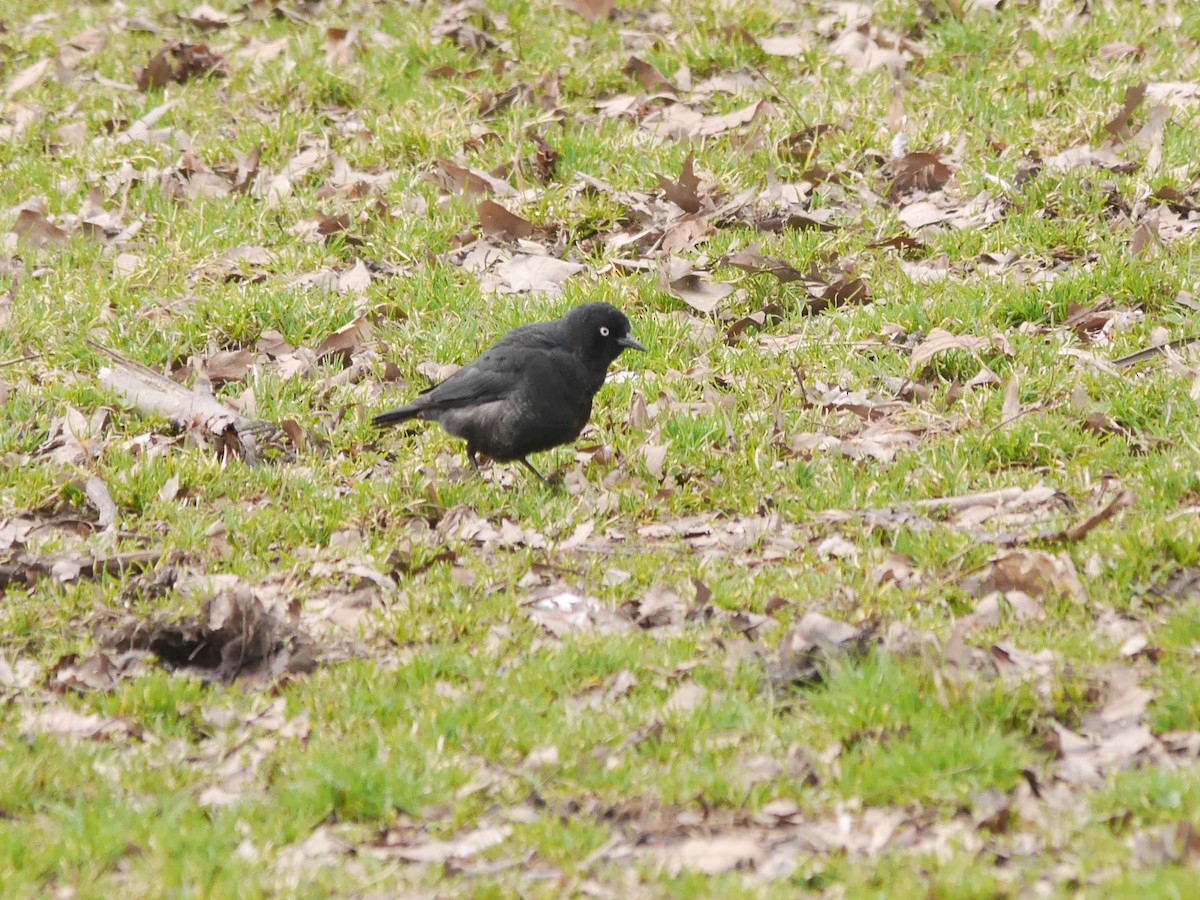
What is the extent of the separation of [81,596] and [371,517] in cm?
129

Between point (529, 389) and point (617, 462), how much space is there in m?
0.57

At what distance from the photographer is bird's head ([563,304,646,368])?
6980 mm

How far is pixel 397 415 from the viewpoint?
275 inches

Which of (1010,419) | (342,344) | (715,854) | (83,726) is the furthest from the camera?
(342,344)

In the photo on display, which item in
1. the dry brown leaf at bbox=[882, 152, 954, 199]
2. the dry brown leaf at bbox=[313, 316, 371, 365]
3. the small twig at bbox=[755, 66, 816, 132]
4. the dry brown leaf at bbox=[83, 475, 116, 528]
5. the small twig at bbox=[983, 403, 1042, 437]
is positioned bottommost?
the dry brown leaf at bbox=[83, 475, 116, 528]

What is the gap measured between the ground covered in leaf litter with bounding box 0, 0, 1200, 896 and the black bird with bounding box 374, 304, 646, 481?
258mm

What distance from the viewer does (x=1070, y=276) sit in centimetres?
772

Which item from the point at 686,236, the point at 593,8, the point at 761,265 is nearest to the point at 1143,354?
the point at 761,265

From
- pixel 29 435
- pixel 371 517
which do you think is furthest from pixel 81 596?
pixel 29 435

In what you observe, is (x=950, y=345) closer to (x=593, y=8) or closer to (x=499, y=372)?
(x=499, y=372)

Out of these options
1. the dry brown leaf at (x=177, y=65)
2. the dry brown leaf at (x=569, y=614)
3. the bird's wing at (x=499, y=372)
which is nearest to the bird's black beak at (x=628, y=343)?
the bird's wing at (x=499, y=372)

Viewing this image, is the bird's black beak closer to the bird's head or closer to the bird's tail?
the bird's head

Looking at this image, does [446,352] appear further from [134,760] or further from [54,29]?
[54,29]

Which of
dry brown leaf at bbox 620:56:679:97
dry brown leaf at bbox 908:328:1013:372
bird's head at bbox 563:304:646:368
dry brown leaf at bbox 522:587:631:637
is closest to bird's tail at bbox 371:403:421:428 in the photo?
bird's head at bbox 563:304:646:368
